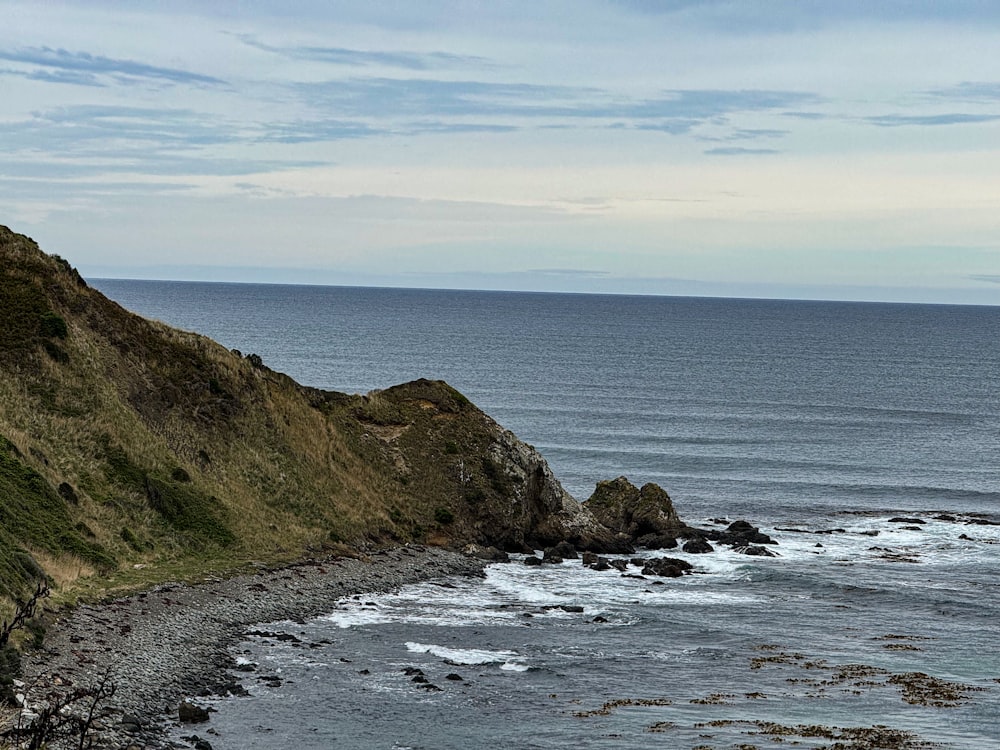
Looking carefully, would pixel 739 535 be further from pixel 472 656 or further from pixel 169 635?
pixel 169 635

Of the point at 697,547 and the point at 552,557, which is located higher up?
the point at 697,547

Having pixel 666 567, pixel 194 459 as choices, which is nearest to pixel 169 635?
pixel 194 459

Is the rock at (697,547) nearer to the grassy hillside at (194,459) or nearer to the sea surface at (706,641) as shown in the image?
the sea surface at (706,641)

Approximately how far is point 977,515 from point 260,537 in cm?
5048

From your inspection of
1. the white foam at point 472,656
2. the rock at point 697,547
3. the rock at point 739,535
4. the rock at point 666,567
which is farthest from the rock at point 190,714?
the rock at point 739,535

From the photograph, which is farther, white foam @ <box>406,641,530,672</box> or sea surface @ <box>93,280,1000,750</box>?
white foam @ <box>406,641,530,672</box>

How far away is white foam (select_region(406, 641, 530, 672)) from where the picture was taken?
39.4 meters

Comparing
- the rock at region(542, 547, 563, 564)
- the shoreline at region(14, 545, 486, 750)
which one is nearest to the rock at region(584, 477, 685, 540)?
the rock at region(542, 547, 563, 564)

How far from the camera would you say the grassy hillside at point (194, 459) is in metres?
44.6

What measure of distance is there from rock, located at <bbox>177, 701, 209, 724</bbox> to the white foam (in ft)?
34.9

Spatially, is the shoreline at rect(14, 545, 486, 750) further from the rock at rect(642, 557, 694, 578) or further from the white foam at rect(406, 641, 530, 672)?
the rock at rect(642, 557, 694, 578)

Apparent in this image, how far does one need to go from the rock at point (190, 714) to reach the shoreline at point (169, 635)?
1.06 feet

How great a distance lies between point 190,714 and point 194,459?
83.4 ft

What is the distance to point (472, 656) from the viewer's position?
132 feet
